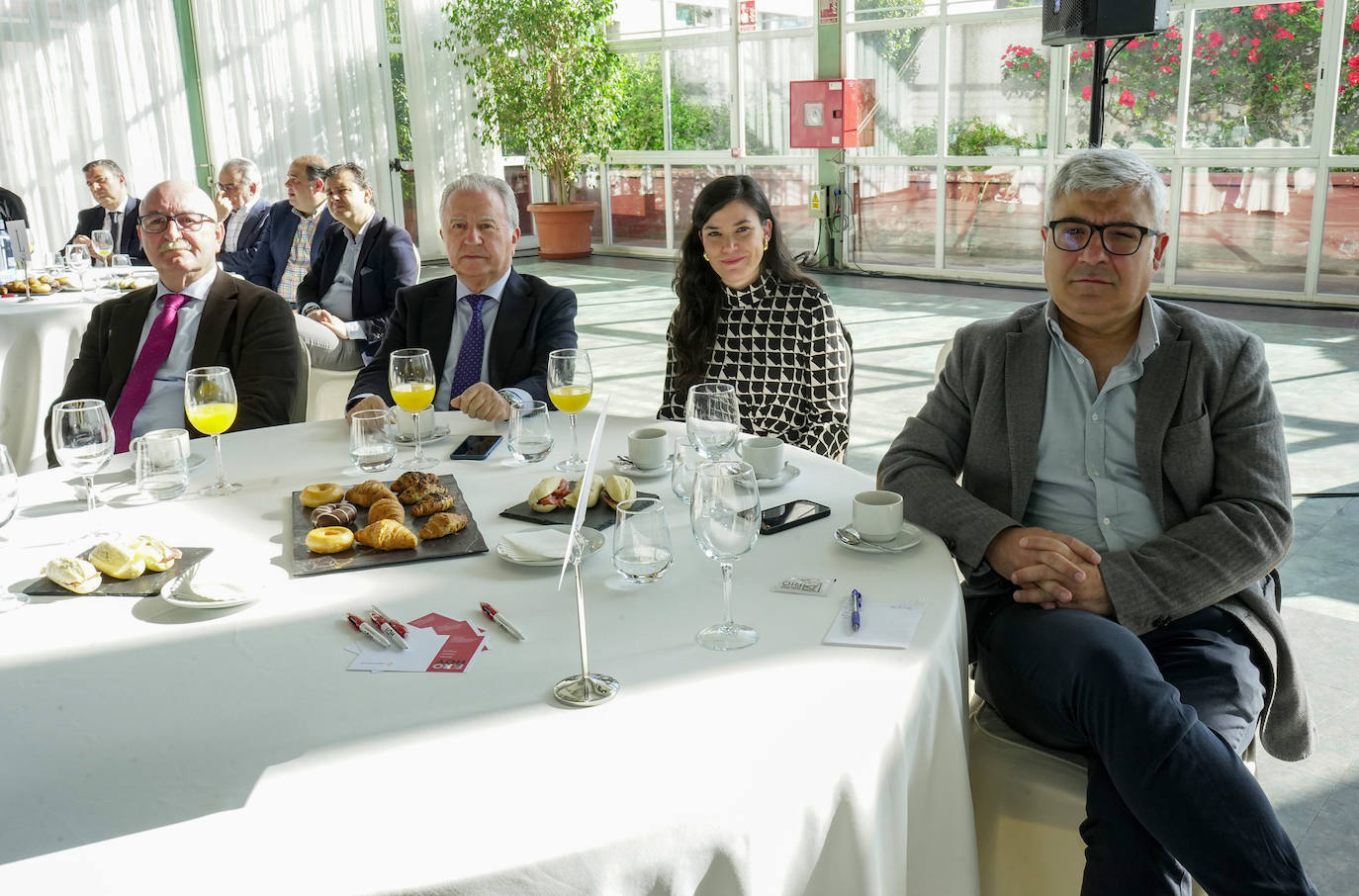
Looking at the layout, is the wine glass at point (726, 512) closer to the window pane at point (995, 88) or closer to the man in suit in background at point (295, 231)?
Result: the man in suit in background at point (295, 231)

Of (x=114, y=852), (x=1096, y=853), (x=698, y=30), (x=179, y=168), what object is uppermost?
(x=698, y=30)

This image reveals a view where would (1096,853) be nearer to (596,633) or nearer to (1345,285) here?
(596,633)

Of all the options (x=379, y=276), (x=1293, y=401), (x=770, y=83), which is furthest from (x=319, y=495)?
(x=770, y=83)

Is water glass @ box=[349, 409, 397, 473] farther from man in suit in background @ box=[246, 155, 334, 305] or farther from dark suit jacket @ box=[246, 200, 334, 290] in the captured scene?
dark suit jacket @ box=[246, 200, 334, 290]

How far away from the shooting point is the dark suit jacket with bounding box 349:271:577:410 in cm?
302

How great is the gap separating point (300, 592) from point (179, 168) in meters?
9.67

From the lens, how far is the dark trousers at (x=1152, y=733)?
1355 mm

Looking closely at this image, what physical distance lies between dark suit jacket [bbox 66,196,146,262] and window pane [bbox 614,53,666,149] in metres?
5.96

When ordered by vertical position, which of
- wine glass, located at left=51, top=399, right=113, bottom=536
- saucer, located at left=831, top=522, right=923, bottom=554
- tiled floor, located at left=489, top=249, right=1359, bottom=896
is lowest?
tiled floor, located at left=489, top=249, right=1359, bottom=896

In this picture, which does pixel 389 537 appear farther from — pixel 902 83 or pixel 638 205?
pixel 638 205

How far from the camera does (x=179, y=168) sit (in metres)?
9.84

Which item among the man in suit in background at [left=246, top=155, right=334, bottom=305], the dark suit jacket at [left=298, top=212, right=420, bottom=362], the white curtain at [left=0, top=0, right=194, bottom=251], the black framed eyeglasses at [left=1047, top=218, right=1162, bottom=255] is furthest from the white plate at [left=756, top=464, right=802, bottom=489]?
the white curtain at [left=0, top=0, right=194, bottom=251]

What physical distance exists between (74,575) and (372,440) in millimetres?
590


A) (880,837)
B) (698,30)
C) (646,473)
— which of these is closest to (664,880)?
(880,837)
